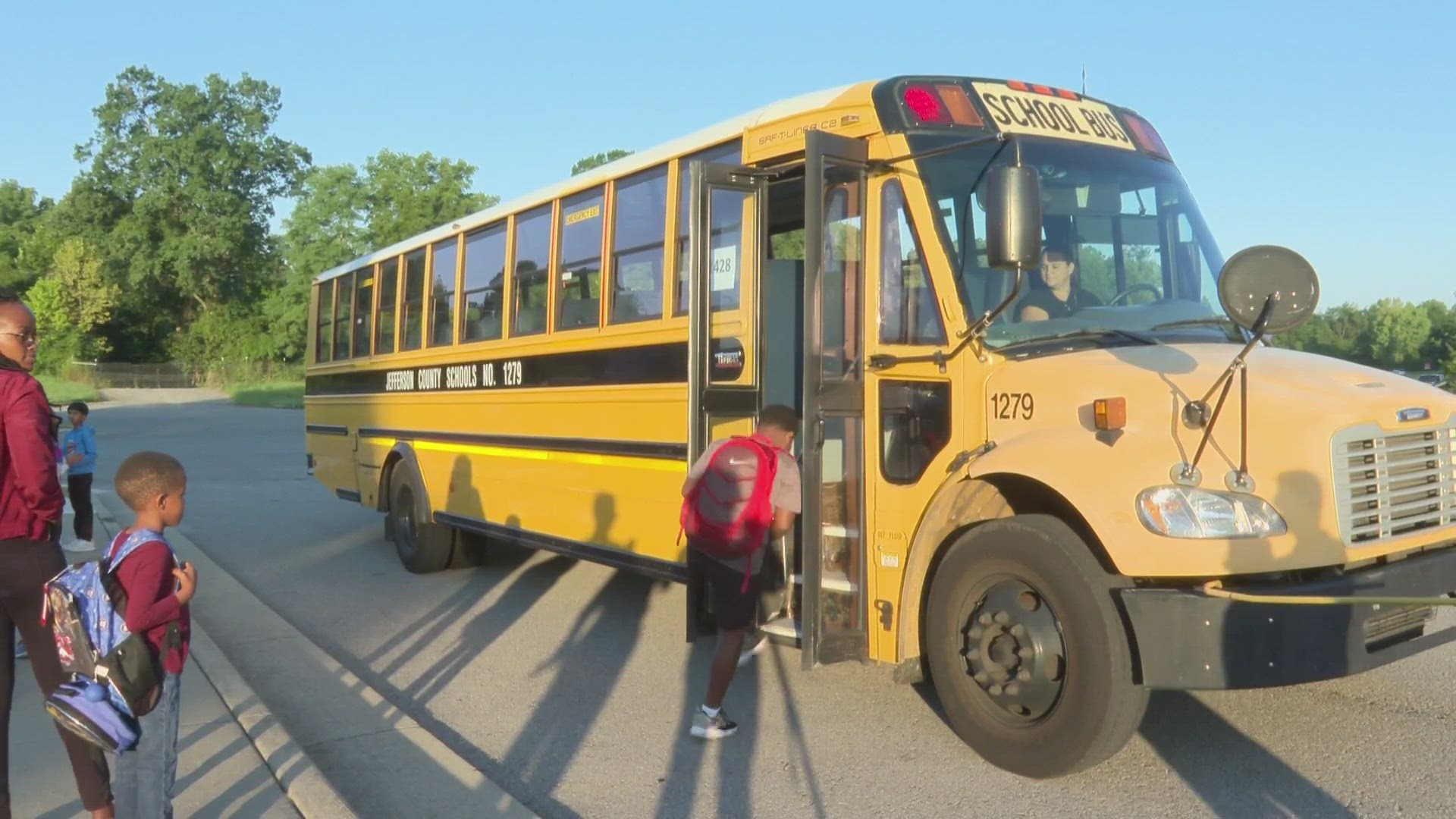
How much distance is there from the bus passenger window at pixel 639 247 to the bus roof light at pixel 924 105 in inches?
72.4

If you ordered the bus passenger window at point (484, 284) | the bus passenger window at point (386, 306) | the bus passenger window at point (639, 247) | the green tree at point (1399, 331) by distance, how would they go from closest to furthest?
the bus passenger window at point (639, 247) → the bus passenger window at point (484, 284) → the bus passenger window at point (386, 306) → the green tree at point (1399, 331)

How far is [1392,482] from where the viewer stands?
4.41 metres

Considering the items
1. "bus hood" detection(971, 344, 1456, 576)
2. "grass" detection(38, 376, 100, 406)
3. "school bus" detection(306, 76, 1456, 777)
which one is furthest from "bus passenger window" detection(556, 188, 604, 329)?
"grass" detection(38, 376, 100, 406)

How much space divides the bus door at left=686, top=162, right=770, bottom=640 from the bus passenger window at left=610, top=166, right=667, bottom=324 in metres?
0.62

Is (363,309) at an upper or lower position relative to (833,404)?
upper

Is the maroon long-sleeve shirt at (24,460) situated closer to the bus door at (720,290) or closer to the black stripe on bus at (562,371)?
the bus door at (720,290)

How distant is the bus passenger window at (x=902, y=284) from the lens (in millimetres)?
5223

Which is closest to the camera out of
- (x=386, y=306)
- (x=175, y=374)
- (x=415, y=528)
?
(x=415, y=528)

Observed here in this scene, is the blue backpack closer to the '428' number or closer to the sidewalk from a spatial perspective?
the sidewalk

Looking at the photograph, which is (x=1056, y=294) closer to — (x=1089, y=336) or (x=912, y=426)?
(x=1089, y=336)

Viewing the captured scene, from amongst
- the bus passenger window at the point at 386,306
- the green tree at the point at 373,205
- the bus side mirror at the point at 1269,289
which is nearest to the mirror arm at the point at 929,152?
the bus side mirror at the point at 1269,289

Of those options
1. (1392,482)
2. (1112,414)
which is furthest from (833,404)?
(1392,482)

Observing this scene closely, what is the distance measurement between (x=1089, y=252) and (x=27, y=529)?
13.9 feet

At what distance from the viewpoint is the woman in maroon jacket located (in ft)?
12.6
